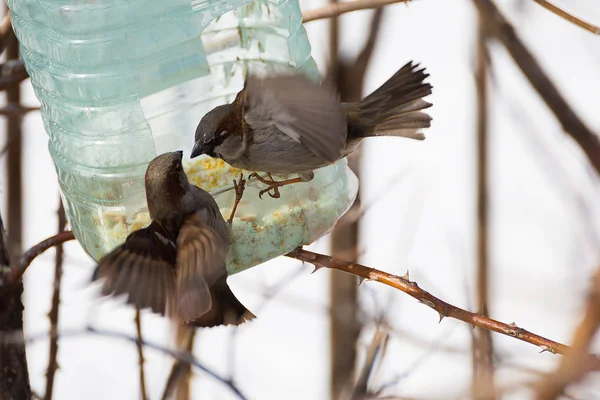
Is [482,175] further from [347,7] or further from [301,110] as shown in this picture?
[301,110]

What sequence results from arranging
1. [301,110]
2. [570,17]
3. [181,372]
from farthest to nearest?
1. [181,372]
2. [570,17]
3. [301,110]

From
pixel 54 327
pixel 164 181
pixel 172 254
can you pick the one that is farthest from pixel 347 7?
pixel 54 327

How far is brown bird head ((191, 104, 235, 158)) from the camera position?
1940 mm

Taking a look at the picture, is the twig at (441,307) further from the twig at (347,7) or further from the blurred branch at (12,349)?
the blurred branch at (12,349)

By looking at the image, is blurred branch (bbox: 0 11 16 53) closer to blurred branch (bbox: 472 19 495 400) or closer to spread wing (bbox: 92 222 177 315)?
spread wing (bbox: 92 222 177 315)

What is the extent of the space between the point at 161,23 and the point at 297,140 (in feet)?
1.67

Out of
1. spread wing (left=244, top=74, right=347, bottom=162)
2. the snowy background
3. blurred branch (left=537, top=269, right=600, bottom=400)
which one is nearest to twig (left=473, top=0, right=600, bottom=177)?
spread wing (left=244, top=74, right=347, bottom=162)

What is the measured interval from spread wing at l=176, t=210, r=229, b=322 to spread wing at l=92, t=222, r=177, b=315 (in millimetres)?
58

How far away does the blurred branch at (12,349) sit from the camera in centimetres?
192

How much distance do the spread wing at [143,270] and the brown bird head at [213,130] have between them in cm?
26

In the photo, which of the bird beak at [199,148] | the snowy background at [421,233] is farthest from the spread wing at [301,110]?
the snowy background at [421,233]

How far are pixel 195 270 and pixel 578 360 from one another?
2.50 ft

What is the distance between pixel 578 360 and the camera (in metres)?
1.15

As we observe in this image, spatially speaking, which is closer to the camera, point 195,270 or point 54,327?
point 195,270
